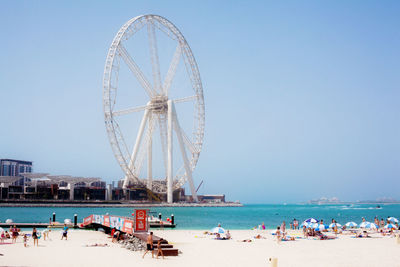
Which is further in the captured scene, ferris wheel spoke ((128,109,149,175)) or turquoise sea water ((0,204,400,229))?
ferris wheel spoke ((128,109,149,175))

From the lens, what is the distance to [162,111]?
9544cm

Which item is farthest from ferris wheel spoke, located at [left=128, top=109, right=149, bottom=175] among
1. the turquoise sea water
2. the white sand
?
the white sand

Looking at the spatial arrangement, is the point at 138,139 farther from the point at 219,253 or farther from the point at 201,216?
the point at 219,253

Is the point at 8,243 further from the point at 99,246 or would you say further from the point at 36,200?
the point at 36,200

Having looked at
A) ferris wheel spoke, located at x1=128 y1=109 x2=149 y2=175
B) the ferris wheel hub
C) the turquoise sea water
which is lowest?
the turquoise sea water

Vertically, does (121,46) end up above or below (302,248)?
above

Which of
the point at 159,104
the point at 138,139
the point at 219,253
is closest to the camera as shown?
the point at 219,253

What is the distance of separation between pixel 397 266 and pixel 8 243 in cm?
2201

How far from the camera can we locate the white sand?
22641 millimetres

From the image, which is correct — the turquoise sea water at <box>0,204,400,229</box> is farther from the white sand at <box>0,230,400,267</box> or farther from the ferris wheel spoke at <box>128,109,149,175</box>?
the white sand at <box>0,230,400,267</box>

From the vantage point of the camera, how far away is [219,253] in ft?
87.6

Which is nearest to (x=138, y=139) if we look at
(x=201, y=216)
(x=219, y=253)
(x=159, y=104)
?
(x=159, y=104)

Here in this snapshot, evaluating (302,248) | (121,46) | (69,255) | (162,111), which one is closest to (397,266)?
(302,248)

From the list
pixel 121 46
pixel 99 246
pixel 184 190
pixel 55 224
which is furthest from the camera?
pixel 184 190
